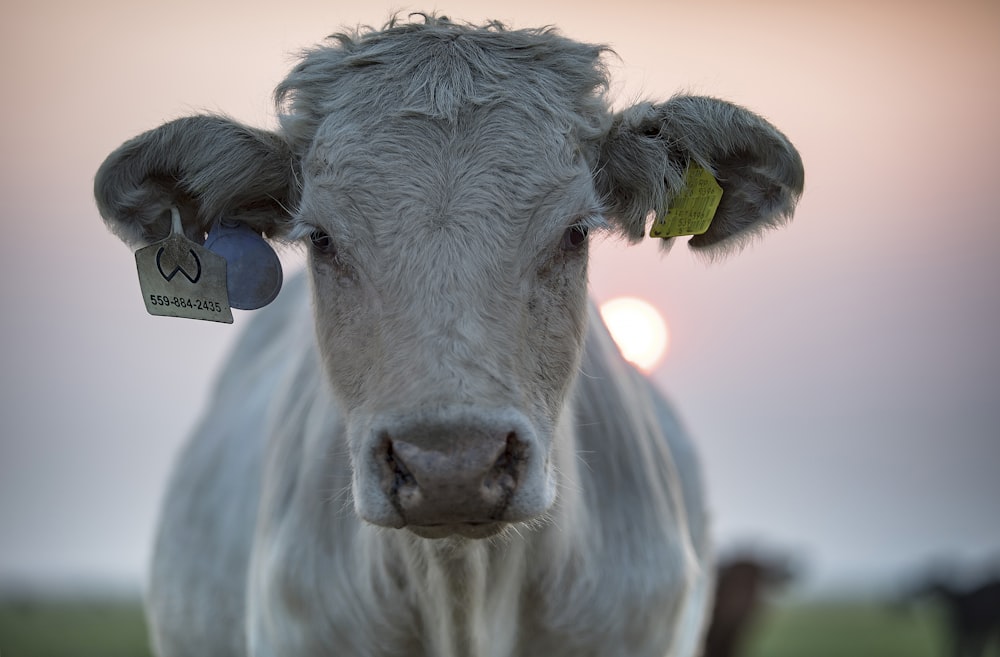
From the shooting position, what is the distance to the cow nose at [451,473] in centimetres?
288

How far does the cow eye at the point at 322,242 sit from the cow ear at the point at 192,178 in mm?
305

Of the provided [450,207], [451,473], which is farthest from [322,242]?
[451,473]

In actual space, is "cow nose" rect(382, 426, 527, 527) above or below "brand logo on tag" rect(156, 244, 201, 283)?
below

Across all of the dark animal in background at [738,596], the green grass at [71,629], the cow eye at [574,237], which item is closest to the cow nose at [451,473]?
the cow eye at [574,237]

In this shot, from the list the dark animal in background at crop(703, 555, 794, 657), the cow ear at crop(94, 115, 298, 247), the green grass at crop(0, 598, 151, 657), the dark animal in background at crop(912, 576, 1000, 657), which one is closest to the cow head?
the cow ear at crop(94, 115, 298, 247)

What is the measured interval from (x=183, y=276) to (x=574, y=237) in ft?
4.10

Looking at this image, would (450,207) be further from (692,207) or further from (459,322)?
(692,207)

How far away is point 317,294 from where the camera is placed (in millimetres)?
3531

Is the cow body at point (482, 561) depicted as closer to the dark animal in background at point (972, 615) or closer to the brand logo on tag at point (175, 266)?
the brand logo on tag at point (175, 266)

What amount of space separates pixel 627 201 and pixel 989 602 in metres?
14.5

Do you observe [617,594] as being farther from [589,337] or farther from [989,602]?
[989,602]

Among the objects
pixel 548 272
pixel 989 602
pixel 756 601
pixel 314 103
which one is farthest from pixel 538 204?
pixel 989 602

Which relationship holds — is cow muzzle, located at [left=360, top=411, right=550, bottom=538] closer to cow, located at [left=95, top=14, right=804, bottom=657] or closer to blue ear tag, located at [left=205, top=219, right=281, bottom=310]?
cow, located at [left=95, top=14, right=804, bottom=657]

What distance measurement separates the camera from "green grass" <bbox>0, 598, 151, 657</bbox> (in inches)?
621
